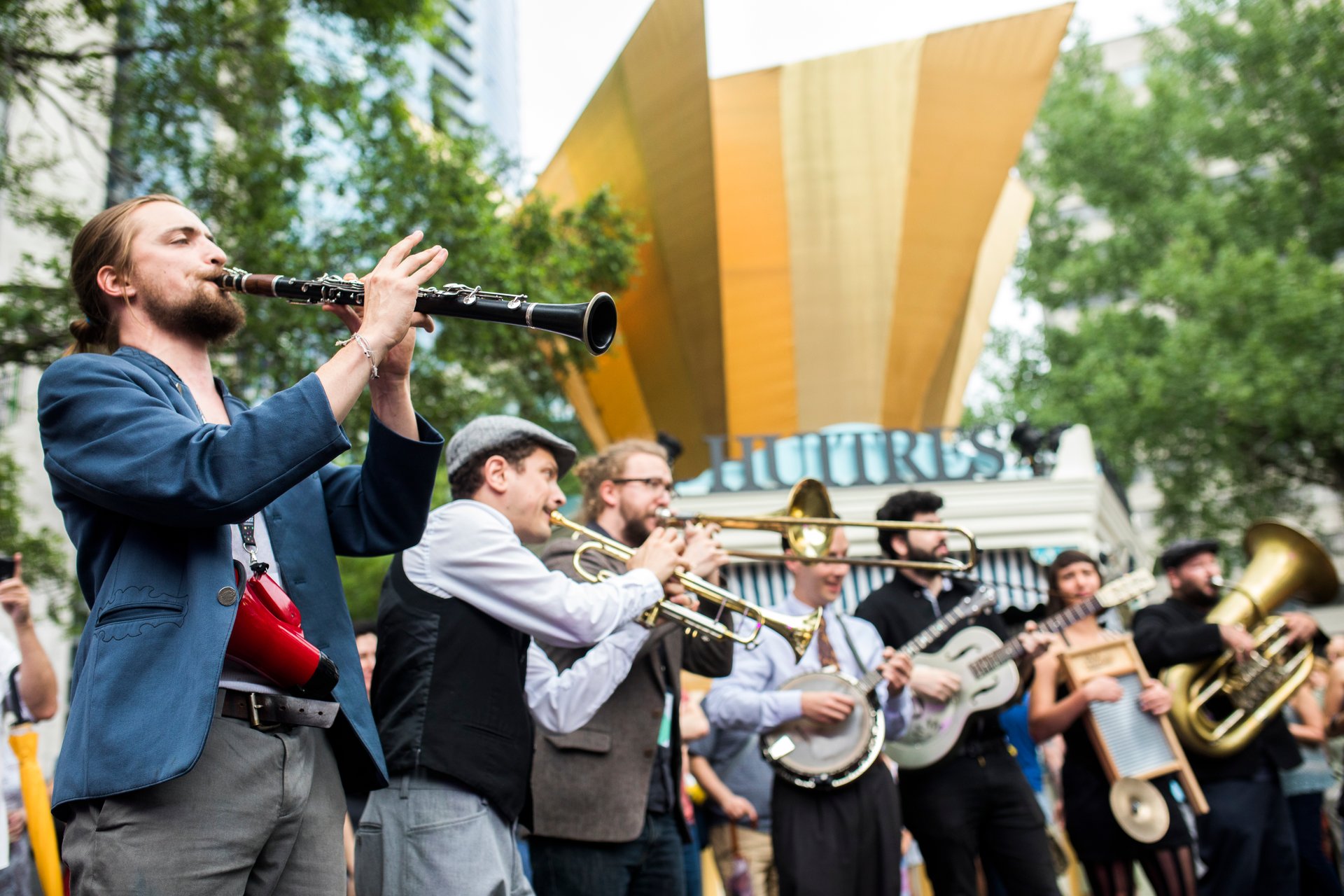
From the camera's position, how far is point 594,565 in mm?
4555

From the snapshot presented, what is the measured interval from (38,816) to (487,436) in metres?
2.13

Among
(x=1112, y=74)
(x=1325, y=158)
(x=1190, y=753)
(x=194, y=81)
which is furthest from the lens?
(x=1112, y=74)

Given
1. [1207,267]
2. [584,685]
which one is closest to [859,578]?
[584,685]

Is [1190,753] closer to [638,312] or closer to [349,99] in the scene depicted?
[349,99]

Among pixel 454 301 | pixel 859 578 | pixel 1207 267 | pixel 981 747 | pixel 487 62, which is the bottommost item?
pixel 981 747

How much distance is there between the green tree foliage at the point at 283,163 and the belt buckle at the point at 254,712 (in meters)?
8.22

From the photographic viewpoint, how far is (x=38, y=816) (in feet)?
13.3

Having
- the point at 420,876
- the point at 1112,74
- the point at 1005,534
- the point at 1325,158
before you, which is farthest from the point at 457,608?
the point at 1112,74

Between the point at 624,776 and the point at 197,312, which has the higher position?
the point at 197,312

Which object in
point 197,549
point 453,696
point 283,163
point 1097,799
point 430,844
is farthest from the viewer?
point 283,163

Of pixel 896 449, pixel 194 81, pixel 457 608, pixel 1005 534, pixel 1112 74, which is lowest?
pixel 457 608

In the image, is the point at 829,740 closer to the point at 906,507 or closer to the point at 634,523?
the point at 634,523

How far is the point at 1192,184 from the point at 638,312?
14.1 m

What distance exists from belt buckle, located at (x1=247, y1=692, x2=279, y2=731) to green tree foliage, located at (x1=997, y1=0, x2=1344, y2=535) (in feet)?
65.0
